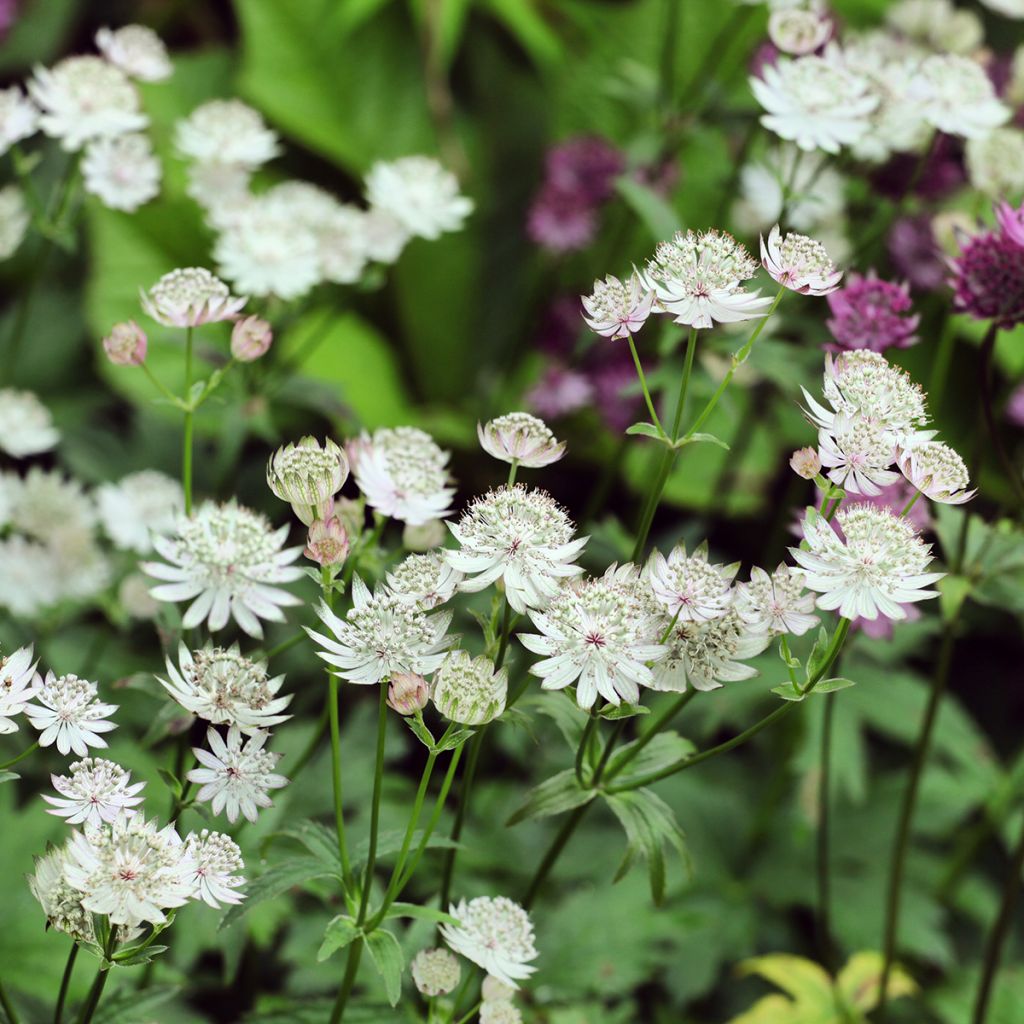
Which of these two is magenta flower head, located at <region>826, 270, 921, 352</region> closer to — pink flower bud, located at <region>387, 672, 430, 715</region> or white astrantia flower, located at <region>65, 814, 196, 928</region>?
pink flower bud, located at <region>387, 672, 430, 715</region>

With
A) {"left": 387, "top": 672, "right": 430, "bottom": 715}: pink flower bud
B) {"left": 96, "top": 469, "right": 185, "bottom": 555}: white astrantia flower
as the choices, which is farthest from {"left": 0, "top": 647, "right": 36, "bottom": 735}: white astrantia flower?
{"left": 96, "top": 469, "right": 185, "bottom": 555}: white astrantia flower

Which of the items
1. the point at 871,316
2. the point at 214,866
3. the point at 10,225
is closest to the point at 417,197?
the point at 10,225

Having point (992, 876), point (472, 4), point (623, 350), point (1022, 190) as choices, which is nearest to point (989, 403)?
point (1022, 190)

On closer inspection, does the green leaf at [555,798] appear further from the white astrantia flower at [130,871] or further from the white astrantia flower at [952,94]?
the white astrantia flower at [952,94]

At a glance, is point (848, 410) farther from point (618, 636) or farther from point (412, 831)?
point (412, 831)

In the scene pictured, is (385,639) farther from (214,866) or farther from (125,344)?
(125,344)

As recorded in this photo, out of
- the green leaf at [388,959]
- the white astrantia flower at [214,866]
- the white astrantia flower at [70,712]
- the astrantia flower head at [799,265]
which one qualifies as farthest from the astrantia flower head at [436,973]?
the astrantia flower head at [799,265]
